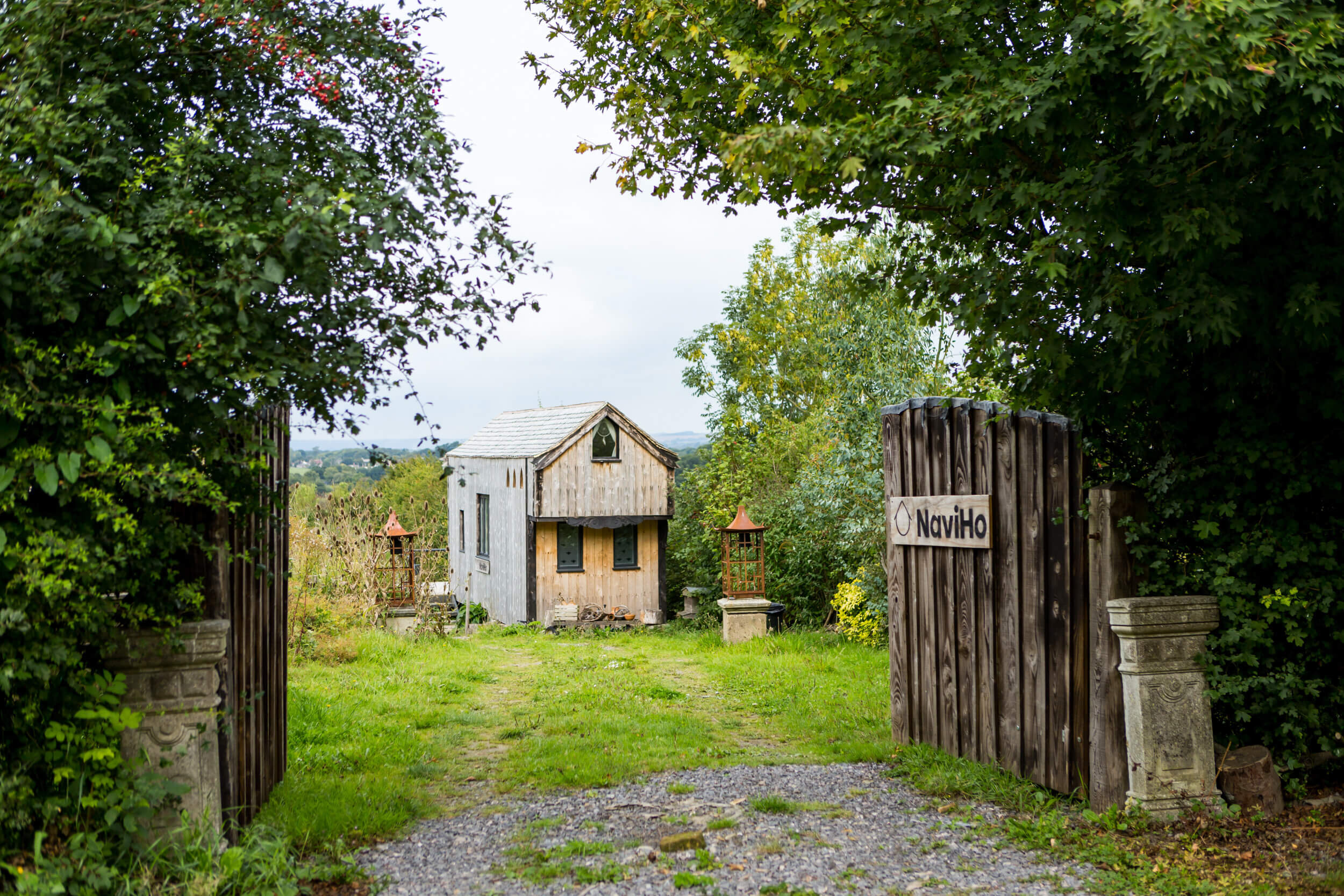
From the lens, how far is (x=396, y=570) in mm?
15414

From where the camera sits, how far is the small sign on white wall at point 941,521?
6.36 metres

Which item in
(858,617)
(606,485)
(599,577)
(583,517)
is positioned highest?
(606,485)

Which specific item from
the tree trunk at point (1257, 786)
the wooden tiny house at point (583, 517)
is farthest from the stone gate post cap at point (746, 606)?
the tree trunk at point (1257, 786)

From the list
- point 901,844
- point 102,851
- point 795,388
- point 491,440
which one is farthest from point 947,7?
point 795,388

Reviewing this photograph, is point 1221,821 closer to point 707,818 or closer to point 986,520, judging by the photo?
point 986,520

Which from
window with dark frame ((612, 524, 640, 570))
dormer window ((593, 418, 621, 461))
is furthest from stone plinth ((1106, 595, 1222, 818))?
window with dark frame ((612, 524, 640, 570))

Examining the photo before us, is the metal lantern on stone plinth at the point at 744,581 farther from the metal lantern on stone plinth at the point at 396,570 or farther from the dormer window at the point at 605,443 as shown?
the metal lantern on stone plinth at the point at 396,570

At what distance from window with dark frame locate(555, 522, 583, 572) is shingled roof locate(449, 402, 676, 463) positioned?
1540mm

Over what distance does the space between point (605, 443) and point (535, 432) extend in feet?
6.83

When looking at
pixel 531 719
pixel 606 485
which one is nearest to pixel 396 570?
pixel 606 485

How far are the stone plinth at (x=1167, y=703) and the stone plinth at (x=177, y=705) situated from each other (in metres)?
4.65

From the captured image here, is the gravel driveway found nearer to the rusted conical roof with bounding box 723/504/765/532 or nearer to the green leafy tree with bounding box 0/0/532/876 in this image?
the green leafy tree with bounding box 0/0/532/876

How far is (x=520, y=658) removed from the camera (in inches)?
530

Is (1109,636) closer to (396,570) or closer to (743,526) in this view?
(743,526)
